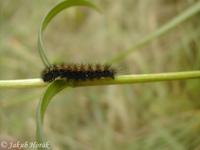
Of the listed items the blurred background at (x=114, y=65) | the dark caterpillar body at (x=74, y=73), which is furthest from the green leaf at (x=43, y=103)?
the blurred background at (x=114, y=65)

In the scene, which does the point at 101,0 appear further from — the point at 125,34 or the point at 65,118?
the point at 65,118

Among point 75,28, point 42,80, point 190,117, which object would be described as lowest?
point 42,80

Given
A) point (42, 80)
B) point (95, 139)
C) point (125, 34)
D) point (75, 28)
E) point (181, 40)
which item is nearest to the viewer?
point (42, 80)

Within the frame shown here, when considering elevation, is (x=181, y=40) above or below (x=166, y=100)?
above

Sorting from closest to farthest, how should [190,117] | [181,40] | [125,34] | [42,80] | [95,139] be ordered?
[42,80] < [190,117] < [181,40] < [95,139] < [125,34]

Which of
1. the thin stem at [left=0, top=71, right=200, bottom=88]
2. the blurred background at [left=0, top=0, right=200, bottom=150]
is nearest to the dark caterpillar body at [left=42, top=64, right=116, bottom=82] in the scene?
the thin stem at [left=0, top=71, right=200, bottom=88]

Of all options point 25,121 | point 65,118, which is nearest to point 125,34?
point 65,118

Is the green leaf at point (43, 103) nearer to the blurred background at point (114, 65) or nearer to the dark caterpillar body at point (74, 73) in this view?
the dark caterpillar body at point (74, 73)
